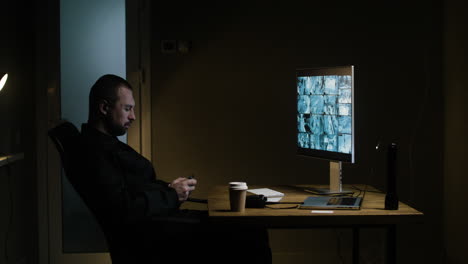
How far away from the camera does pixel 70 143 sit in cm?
240

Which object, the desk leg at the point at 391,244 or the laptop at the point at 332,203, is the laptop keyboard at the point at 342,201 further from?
the desk leg at the point at 391,244

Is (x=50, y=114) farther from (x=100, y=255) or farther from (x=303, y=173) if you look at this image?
(x=303, y=173)

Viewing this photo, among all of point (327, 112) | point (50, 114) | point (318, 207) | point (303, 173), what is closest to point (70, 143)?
point (318, 207)

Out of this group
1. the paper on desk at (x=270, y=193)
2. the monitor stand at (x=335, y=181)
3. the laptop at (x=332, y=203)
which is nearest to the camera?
the laptop at (x=332, y=203)

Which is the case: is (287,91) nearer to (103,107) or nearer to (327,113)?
(327,113)

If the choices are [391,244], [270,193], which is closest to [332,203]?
[391,244]

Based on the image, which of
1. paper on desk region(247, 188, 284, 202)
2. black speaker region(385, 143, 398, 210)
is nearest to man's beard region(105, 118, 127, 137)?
paper on desk region(247, 188, 284, 202)

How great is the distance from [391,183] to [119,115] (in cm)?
125

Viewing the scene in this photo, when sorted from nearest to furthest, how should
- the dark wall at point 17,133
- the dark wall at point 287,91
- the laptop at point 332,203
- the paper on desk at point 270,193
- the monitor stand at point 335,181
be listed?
the laptop at point 332,203
the paper on desk at point 270,193
the monitor stand at point 335,181
the dark wall at point 17,133
the dark wall at point 287,91

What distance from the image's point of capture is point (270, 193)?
3.07 m

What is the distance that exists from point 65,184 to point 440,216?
2.64 metres

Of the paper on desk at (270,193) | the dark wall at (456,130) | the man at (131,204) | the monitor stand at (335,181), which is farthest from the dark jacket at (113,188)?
the dark wall at (456,130)

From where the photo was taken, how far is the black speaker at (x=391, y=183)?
262 cm

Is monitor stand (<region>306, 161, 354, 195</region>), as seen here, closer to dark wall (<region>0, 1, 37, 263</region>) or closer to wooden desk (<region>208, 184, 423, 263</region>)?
wooden desk (<region>208, 184, 423, 263</region>)
